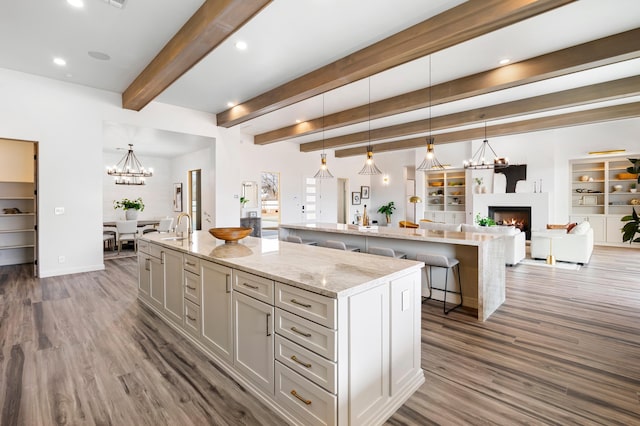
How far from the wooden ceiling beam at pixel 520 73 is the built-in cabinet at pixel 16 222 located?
6.59 meters

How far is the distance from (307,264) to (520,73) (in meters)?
4.16

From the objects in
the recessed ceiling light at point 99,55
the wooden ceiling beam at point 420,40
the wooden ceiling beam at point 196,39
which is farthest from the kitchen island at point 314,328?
the recessed ceiling light at point 99,55

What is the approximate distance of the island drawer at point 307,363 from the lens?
1.51 meters

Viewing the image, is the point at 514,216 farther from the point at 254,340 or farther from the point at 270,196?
the point at 254,340

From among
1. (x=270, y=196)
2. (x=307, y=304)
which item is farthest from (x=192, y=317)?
(x=270, y=196)

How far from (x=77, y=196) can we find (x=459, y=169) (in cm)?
1012

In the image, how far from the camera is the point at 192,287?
2.64 m

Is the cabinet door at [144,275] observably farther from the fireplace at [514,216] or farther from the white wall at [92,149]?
the fireplace at [514,216]

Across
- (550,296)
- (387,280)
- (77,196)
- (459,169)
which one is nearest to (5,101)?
(77,196)

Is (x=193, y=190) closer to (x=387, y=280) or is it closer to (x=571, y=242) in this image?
(x=387, y=280)

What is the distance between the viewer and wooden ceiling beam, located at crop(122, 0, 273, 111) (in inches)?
108

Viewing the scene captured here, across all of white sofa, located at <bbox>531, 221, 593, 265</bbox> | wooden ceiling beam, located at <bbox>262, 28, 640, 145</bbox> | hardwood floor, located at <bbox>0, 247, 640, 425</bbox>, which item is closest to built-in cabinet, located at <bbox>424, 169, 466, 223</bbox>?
white sofa, located at <bbox>531, 221, 593, 265</bbox>

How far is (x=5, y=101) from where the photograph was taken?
4.60 meters

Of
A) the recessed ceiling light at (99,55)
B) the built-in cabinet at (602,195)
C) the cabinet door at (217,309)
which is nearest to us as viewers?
the cabinet door at (217,309)
